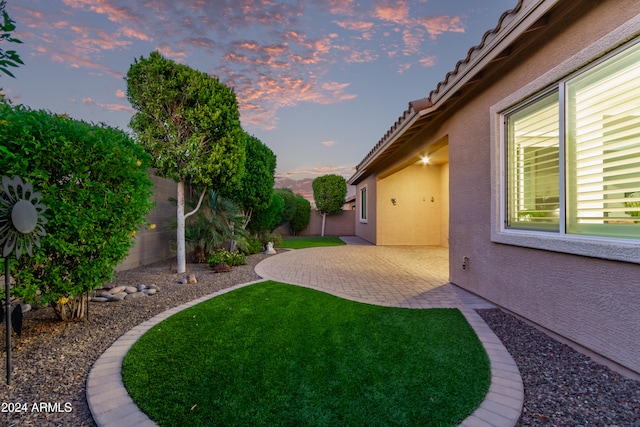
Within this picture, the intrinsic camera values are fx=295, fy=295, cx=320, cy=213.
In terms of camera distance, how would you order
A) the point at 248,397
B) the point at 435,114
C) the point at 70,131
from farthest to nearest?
the point at 435,114 < the point at 70,131 < the point at 248,397

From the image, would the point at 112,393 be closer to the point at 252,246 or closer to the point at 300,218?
the point at 252,246

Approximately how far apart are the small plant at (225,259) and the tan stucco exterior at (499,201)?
566 centimetres

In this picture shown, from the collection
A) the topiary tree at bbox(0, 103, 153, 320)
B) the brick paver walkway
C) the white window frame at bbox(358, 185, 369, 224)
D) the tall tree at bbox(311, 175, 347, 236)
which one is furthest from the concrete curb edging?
the tall tree at bbox(311, 175, 347, 236)

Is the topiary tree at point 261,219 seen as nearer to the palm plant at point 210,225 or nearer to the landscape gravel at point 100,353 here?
the palm plant at point 210,225

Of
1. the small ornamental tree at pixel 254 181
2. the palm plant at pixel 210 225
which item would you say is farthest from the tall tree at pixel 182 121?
the small ornamental tree at pixel 254 181

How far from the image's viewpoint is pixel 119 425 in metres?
1.99

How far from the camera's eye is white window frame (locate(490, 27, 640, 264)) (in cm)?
260

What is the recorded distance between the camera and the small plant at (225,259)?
8.05m

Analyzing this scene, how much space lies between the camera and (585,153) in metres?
3.16

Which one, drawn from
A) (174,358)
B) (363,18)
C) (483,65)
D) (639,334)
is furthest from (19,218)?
(363,18)

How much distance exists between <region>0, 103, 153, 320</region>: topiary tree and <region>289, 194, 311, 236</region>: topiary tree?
1758cm

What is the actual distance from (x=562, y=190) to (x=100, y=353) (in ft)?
17.6

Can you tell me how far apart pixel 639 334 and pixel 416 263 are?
6.41 metres

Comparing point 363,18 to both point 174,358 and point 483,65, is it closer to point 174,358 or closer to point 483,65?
point 483,65
